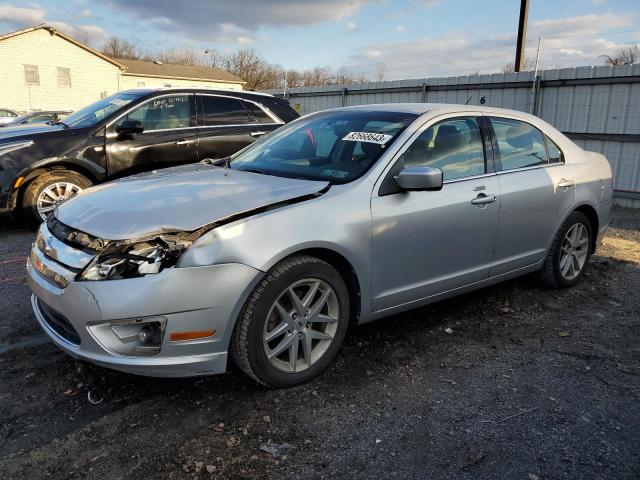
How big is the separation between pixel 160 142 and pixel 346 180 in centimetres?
437

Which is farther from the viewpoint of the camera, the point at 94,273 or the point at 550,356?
the point at 550,356

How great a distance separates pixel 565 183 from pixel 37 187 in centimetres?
581

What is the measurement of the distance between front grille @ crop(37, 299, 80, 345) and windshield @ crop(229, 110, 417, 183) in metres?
1.60

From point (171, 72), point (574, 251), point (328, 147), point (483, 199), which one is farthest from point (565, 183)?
point (171, 72)

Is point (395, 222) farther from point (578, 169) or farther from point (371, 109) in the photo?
point (578, 169)

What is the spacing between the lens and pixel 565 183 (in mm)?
4496

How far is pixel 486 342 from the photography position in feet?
12.4

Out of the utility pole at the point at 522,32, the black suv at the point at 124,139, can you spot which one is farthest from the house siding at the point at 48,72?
the black suv at the point at 124,139

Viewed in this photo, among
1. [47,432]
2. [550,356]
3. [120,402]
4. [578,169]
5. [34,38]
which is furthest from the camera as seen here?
[34,38]

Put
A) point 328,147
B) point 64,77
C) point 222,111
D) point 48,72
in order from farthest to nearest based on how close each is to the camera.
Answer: point 64,77
point 48,72
point 222,111
point 328,147

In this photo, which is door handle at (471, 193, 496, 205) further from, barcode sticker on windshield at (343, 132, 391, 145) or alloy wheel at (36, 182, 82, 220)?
alloy wheel at (36, 182, 82, 220)

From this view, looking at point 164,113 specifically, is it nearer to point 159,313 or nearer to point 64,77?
point 159,313

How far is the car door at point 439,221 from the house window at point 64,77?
37478 mm

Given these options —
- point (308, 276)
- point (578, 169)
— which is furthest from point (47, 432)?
point (578, 169)
